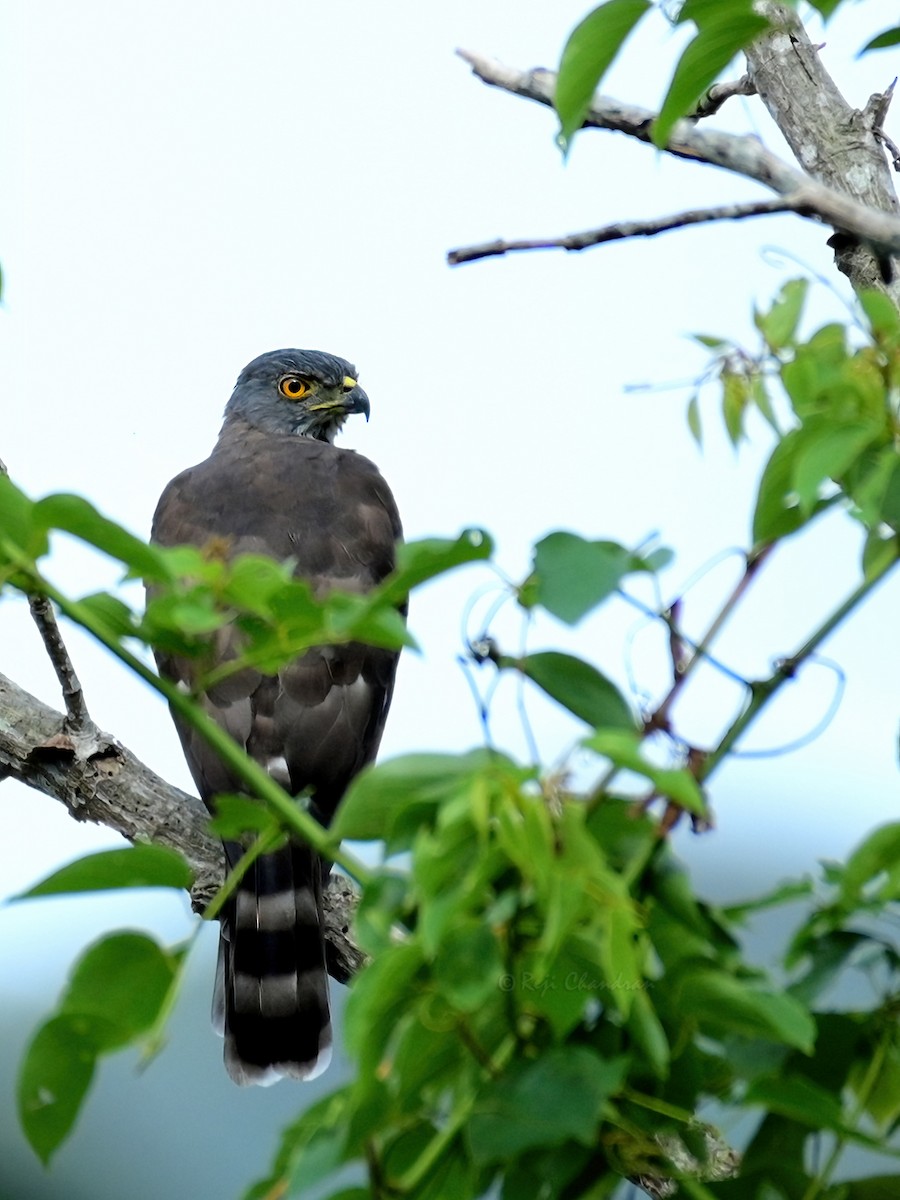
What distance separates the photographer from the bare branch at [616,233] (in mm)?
1764

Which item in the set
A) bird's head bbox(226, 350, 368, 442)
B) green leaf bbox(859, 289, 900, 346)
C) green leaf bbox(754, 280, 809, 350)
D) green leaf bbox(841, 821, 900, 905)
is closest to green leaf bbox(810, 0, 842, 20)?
green leaf bbox(754, 280, 809, 350)

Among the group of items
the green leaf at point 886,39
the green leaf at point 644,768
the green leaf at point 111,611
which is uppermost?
the green leaf at point 886,39

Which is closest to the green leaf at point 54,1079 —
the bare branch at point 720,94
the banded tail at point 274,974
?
the banded tail at point 274,974

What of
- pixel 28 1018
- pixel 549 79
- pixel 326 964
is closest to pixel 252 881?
pixel 326 964

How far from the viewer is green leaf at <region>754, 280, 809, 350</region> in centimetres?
155

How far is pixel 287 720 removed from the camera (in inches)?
164

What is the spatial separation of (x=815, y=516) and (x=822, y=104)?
94.6 inches

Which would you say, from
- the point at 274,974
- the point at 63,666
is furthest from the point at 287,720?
the point at 63,666

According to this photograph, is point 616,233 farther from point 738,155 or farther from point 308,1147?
point 308,1147

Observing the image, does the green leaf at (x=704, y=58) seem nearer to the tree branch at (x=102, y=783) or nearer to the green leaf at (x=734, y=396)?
the green leaf at (x=734, y=396)

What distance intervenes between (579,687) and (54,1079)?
22.7 inches

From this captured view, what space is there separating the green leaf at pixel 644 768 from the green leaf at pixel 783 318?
0.58 metres

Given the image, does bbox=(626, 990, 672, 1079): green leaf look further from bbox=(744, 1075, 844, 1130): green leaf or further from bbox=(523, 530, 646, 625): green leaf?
bbox=(523, 530, 646, 625): green leaf

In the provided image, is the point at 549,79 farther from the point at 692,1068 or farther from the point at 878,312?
the point at 692,1068
